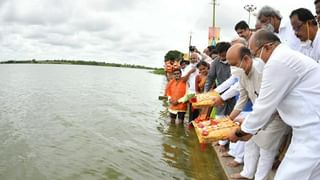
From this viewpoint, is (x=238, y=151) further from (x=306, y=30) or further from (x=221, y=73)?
(x=306, y=30)

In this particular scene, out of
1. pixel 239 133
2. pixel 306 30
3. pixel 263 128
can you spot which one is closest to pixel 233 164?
pixel 263 128

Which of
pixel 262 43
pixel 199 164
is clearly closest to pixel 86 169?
pixel 199 164

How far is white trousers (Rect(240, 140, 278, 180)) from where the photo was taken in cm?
373

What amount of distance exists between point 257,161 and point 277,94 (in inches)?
74.5

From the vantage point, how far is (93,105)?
53.2 ft

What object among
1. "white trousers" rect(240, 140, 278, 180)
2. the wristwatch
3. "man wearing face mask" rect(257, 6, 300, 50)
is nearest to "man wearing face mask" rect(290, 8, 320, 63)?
"man wearing face mask" rect(257, 6, 300, 50)

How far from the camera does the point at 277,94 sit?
8.76 feet

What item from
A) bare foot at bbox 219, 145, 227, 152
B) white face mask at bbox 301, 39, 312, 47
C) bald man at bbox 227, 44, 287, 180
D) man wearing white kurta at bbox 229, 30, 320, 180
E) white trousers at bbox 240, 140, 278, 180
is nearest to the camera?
man wearing white kurta at bbox 229, 30, 320, 180

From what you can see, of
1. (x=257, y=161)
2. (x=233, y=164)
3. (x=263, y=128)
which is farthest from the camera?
(x=233, y=164)

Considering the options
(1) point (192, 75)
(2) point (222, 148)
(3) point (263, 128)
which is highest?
(1) point (192, 75)

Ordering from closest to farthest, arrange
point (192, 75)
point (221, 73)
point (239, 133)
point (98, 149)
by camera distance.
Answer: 1. point (239, 133)
2. point (221, 73)
3. point (98, 149)
4. point (192, 75)

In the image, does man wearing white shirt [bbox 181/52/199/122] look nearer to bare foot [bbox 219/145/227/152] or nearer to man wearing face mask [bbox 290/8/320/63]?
bare foot [bbox 219/145/227/152]

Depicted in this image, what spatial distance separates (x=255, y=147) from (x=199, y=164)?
208 cm

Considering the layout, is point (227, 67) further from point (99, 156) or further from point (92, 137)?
point (92, 137)
